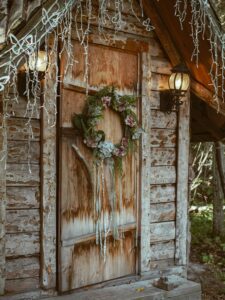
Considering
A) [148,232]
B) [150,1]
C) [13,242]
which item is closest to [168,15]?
[150,1]

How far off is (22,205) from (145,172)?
1489 millimetres

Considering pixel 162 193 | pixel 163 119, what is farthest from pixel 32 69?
pixel 162 193

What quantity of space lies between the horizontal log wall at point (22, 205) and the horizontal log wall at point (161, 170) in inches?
58.3

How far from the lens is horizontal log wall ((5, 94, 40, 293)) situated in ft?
13.6

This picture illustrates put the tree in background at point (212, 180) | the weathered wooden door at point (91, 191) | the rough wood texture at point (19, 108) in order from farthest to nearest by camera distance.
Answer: the tree in background at point (212, 180) → the weathered wooden door at point (91, 191) → the rough wood texture at point (19, 108)

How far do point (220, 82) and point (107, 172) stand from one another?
180 centimetres

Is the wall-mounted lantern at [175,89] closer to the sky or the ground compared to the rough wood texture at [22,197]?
closer to the sky

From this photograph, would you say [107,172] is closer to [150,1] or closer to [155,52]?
[155,52]

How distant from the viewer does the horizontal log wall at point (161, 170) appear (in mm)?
5238

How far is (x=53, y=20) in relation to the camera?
11.5 feet

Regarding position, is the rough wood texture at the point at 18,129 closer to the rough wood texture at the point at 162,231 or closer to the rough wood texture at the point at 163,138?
the rough wood texture at the point at 163,138

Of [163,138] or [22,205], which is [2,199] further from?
[163,138]

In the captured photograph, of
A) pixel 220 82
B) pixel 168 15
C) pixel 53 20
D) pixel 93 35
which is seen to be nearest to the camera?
pixel 53 20

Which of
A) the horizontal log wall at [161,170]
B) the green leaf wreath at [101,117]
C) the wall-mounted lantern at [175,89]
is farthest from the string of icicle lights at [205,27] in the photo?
the green leaf wreath at [101,117]
